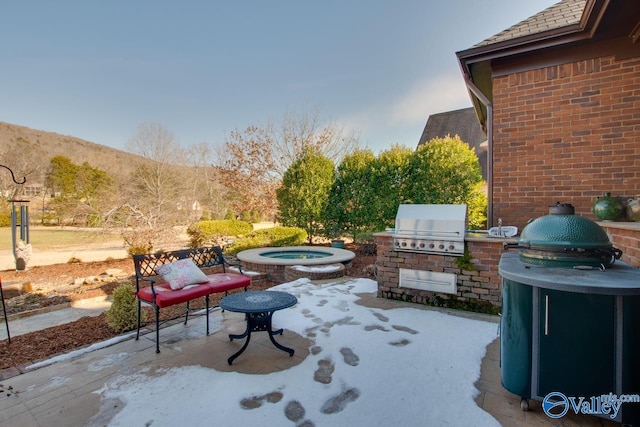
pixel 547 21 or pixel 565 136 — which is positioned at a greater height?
pixel 547 21

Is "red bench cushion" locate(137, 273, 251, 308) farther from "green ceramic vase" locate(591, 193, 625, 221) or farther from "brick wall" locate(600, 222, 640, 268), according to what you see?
"green ceramic vase" locate(591, 193, 625, 221)

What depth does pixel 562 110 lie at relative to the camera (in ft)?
13.4

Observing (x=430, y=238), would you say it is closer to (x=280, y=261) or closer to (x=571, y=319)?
(x=571, y=319)

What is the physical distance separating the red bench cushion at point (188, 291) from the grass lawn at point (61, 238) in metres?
8.00

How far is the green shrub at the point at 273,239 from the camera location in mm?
9773

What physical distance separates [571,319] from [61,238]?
18772 millimetres

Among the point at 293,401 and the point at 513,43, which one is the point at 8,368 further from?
the point at 513,43

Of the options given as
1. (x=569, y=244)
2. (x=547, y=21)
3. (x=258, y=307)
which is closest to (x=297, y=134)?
(x=547, y=21)

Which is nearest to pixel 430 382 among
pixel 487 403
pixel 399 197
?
pixel 487 403

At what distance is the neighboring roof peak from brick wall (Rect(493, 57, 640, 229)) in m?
0.52

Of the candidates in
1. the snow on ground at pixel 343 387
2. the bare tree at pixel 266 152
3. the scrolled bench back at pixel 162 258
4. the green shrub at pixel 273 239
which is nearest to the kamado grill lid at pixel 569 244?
the snow on ground at pixel 343 387

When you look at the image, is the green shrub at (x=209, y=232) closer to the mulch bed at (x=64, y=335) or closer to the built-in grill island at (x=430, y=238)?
the mulch bed at (x=64, y=335)

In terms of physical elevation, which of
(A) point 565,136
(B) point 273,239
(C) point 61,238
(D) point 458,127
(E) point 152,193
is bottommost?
(C) point 61,238

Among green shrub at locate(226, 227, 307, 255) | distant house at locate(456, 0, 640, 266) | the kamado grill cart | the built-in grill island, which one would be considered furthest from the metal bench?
green shrub at locate(226, 227, 307, 255)
